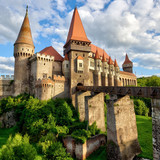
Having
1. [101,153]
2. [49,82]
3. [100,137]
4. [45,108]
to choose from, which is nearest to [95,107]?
[100,137]

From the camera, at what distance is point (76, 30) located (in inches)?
1258

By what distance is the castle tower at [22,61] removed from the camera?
27.5 m

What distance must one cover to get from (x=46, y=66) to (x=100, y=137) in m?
18.5

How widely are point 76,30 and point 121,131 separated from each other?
27.0 metres

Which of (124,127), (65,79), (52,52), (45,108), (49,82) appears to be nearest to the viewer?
(124,127)

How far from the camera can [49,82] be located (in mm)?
24531

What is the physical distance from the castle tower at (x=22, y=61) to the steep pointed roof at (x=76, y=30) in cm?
1013

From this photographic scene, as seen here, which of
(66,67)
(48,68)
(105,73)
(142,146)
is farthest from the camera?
(105,73)

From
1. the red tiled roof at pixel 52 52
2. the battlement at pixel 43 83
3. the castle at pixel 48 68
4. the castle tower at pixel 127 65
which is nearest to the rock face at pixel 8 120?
the castle at pixel 48 68

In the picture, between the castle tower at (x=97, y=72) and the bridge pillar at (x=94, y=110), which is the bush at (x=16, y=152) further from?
the castle tower at (x=97, y=72)

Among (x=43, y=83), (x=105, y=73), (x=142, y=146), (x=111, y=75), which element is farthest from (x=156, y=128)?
(x=111, y=75)

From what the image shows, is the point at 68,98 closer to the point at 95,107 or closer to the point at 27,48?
the point at 95,107

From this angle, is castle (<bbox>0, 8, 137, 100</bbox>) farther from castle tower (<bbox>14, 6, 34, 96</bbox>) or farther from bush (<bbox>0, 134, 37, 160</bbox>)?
bush (<bbox>0, 134, 37, 160</bbox>)

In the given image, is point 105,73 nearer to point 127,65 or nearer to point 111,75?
point 111,75
